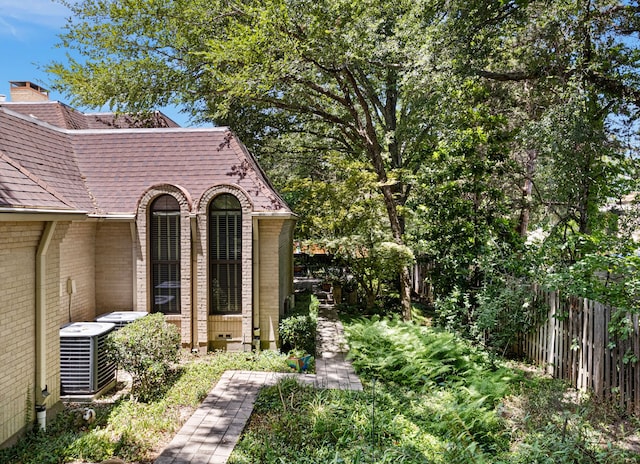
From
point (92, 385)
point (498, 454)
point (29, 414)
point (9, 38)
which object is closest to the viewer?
point (498, 454)

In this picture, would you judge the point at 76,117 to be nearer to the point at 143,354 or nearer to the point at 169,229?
the point at 169,229

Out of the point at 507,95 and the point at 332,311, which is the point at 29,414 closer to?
the point at 332,311

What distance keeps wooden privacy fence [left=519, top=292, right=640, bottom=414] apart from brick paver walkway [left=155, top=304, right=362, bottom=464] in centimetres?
427

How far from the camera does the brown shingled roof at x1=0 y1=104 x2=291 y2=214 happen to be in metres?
10.6

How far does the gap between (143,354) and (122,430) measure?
5.31 ft

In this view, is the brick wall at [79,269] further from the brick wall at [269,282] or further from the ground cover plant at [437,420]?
the ground cover plant at [437,420]

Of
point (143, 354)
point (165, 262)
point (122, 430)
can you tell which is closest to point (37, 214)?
point (143, 354)

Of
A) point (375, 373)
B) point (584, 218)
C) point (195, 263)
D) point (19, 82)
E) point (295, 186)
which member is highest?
point (19, 82)

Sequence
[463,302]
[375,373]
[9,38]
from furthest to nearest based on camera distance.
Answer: [9,38], [463,302], [375,373]

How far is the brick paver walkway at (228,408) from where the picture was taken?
5699 mm

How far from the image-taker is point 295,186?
571 inches

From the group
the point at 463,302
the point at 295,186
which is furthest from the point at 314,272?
the point at 463,302

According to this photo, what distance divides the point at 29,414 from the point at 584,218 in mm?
11789

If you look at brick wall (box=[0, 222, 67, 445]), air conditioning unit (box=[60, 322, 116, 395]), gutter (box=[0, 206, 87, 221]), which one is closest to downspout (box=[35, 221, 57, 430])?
brick wall (box=[0, 222, 67, 445])
